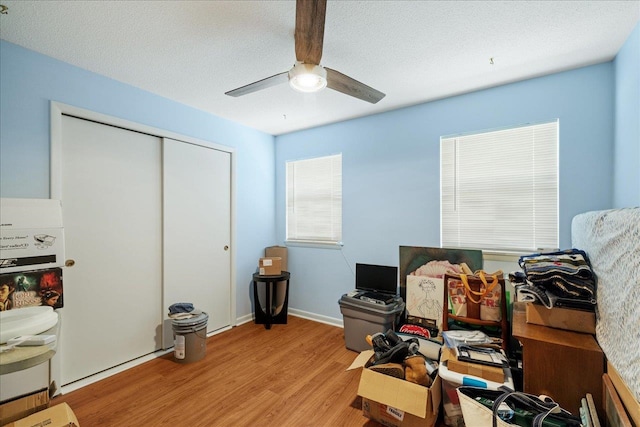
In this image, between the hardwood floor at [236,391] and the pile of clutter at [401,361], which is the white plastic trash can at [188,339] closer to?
the hardwood floor at [236,391]

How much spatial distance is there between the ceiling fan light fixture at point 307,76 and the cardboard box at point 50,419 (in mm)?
2132

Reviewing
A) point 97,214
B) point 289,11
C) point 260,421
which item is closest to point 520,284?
point 260,421

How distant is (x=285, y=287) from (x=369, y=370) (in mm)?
1869

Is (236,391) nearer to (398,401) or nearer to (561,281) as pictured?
(398,401)

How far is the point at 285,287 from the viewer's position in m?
3.48

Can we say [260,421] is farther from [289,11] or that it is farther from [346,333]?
[289,11]

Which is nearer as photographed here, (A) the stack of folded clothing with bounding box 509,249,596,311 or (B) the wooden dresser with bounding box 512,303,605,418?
(B) the wooden dresser with bounding box 512,303,605,418

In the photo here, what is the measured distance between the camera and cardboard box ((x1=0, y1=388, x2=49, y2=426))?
1.29 m

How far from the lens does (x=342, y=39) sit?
184 cm

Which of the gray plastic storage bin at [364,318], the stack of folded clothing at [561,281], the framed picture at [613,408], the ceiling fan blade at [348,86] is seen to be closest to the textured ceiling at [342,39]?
the ceiling fan blade at [348,86]

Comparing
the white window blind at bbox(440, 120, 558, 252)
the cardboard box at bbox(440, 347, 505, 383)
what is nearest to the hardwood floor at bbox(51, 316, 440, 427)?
the cardboard box at bbox(440, 347, 505, 383)

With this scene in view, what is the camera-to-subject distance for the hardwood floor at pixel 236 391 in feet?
6.02

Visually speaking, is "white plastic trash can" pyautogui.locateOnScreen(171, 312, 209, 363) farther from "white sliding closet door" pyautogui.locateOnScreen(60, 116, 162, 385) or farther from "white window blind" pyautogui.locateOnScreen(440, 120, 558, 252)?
"white window blind" pyautogui.locateOnScreen(440, 120, 558, 252)

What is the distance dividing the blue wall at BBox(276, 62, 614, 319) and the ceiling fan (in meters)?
1.02
